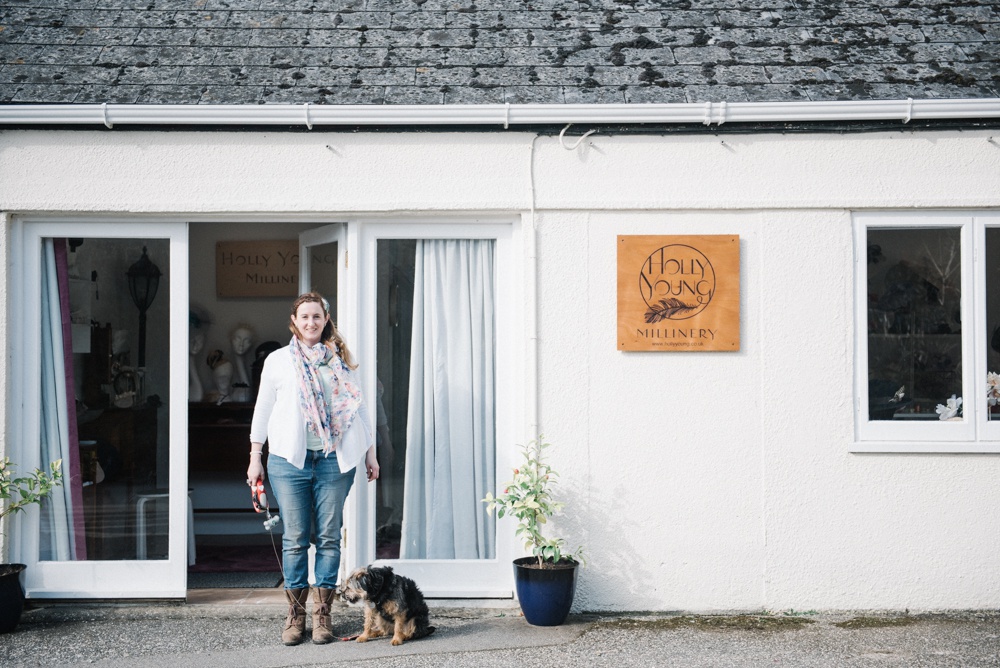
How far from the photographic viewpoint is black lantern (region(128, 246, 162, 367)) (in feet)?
20.8

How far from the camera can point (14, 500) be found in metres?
6.16

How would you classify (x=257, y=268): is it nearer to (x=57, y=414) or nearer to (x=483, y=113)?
(x=57, y=414)

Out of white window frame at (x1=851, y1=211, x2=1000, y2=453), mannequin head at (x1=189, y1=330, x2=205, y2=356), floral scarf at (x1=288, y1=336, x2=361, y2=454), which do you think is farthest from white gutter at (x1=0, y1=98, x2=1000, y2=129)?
mannequin head at (x1=189, y1=330, x2=205, y2=356)

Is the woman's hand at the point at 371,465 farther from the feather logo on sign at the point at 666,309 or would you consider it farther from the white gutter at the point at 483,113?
the white gutter at the point at 483,113

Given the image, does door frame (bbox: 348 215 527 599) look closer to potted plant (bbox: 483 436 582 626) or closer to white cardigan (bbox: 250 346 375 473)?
potted plant (bbox: 483 436 582 626)

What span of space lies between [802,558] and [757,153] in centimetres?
251

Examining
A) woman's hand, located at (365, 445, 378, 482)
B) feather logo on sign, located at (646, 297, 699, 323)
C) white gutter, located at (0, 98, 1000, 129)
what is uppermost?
white gutter, located at (0, 98, 1000, 129)

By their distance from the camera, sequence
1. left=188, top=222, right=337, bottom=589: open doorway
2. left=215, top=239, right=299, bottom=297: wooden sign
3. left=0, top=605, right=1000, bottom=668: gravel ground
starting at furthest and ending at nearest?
left=215, top=239, right=299, bottom=297: wooden sign → left=188, top=222, right=337, bottom=589: open doorway → left=0, top=605, right=1000, bottom=668: gravel ground

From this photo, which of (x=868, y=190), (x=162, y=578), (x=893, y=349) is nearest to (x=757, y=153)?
(x=868, y=190)

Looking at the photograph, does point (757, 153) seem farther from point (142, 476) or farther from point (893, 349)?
point (142, 476)

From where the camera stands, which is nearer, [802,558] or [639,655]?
[639,655]

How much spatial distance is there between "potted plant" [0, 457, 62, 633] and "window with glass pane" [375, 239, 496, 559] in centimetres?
204

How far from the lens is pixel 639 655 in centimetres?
533

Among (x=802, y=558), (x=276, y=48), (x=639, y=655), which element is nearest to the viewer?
(x=639, y=655)
